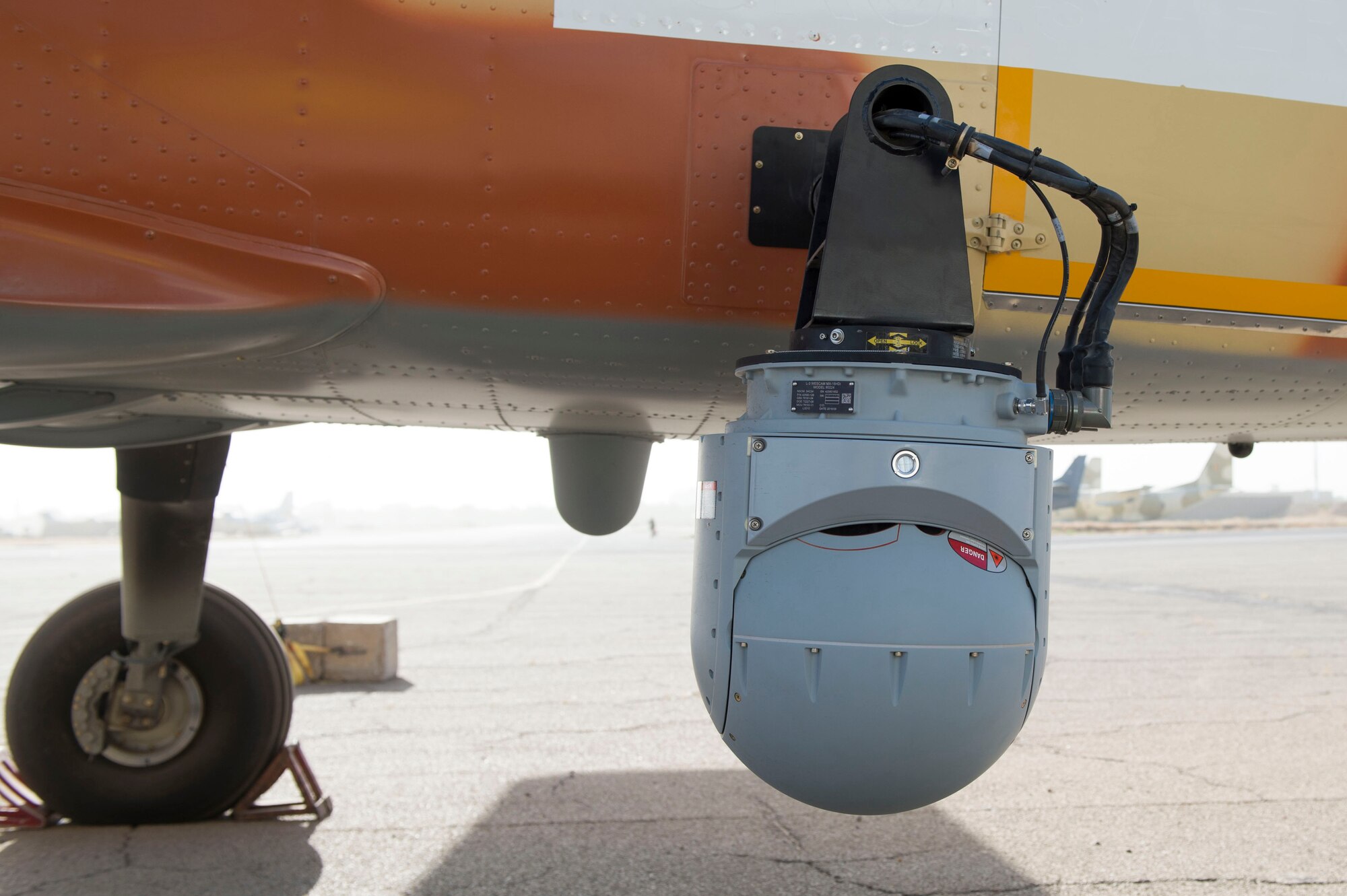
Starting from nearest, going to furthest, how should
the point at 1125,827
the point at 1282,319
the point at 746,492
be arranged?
the point at 746,492
the point at 1282,319
the point at 1125,827

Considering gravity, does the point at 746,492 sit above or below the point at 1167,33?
below

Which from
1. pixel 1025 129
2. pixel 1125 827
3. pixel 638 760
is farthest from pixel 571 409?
pixel 1125 827

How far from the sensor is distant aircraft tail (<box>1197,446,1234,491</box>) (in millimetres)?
41562

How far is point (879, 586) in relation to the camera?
2057 millimetres

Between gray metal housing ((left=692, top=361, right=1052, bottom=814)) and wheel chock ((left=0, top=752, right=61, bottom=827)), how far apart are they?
3731mm

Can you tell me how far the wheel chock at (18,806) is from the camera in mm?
4383

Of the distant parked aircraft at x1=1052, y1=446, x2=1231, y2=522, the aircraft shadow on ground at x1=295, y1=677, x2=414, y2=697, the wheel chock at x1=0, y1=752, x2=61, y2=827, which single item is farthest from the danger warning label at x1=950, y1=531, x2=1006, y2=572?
the distant parked aircraft at x1=1052, y1=446, x2=1231, y2=522

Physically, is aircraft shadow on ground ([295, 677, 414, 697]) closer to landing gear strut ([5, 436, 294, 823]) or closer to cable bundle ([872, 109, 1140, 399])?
landing gear strut ([5, 436, 294, 823])

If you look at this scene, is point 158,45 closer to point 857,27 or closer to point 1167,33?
point 857,27

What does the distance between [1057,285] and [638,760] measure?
3474mm

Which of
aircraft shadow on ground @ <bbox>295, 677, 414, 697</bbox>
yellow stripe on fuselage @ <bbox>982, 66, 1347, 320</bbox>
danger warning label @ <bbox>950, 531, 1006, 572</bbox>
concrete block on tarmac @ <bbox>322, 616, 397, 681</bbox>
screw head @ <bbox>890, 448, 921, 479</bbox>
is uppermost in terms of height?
yellow stripe on fuselage @ <bbox>982, 66, 1347, 320</bbox>

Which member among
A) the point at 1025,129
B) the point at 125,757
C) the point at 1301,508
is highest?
the point at 1025,129

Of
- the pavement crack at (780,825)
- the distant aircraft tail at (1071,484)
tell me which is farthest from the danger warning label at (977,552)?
the distant aircraft tail at (1071,484)

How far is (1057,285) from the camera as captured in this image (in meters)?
2.65
